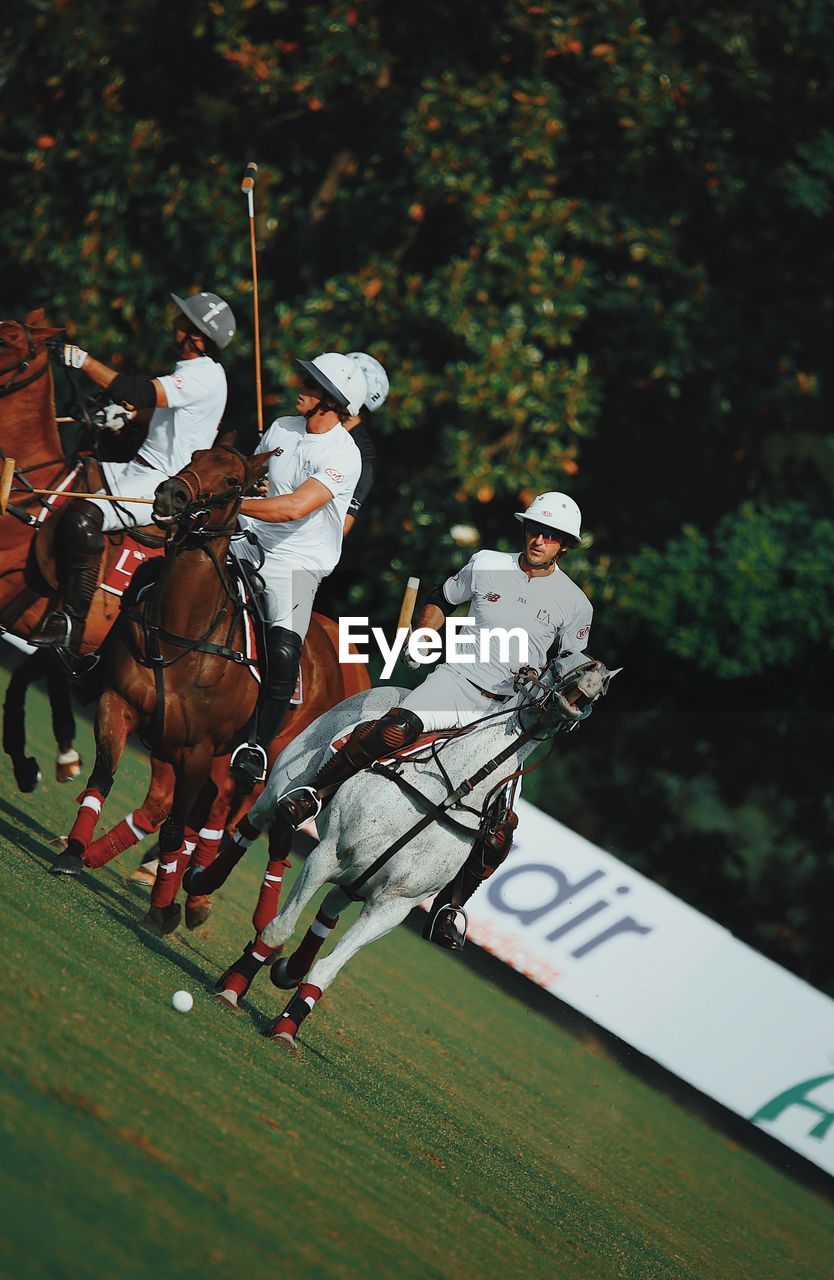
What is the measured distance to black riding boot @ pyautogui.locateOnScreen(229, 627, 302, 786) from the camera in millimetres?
7586

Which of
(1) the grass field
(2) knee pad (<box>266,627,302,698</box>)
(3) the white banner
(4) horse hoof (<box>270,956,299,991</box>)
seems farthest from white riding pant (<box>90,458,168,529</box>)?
(3) the white banner

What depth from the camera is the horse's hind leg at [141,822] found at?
7016 millimetres

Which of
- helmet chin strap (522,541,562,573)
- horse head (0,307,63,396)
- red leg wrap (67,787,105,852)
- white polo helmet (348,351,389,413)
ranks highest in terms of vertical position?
helmet chin strap (522,541,562,573)

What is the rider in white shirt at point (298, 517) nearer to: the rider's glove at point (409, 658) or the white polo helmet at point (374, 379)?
the rider's glove at point (409, 658)

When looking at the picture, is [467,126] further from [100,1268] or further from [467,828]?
[100,1268]

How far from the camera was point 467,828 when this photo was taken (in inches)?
259

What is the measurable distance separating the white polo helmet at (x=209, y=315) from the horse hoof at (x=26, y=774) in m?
2.50

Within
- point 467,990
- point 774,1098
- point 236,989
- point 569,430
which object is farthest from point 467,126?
point 236,989

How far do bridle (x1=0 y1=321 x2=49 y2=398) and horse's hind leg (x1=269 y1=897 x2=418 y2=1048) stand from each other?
135 inches

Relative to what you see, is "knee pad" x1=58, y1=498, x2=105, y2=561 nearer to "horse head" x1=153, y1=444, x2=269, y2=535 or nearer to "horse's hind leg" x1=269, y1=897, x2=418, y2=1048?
"horse head" x1=153, y1=444, x2=269, y2=535

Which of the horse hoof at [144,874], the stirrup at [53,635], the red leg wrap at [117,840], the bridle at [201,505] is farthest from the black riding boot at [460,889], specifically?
the stirrup at [53,635]

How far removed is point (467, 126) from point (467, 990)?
719cm

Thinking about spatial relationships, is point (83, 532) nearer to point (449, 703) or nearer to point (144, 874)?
point (144, 874)

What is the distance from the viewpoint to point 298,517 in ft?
23.2
